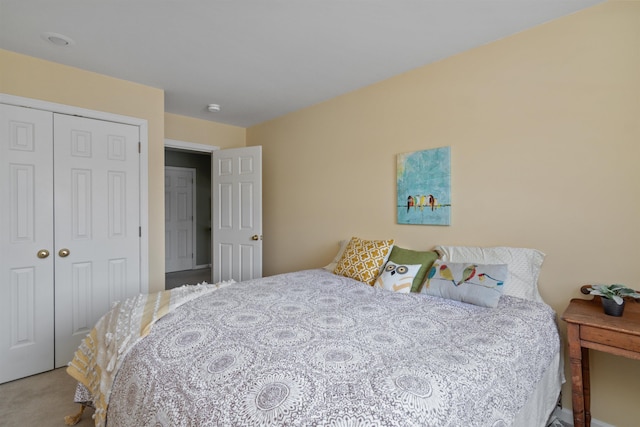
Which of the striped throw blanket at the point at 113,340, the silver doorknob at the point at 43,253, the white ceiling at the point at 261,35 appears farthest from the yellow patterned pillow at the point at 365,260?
A: the silver doorknob at the point at 43,253

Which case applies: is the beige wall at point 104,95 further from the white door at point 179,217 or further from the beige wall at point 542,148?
the white door at point 179,217

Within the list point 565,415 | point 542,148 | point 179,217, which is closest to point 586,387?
point 565,415

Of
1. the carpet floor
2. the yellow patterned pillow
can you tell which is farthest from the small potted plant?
Answer: the carpet floor

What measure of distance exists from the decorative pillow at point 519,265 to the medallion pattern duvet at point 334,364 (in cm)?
12

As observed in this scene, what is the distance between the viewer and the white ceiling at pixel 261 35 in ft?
5.84

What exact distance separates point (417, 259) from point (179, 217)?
17.2 ft

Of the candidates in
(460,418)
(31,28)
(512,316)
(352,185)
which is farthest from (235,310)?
(31,28)

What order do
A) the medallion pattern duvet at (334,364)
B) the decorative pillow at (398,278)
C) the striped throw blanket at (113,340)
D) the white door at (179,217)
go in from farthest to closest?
the white door at (179,217) → the decorative pillow at (398,278) → the striped throw blanket at (113,340) → the medallion pattern duvet at (334,364)

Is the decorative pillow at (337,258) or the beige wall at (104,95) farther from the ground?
the beige wall at (104,95)

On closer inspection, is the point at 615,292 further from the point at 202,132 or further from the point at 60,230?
the point at 202,132

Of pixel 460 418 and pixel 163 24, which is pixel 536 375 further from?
pixel 163 24

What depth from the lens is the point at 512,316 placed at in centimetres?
155

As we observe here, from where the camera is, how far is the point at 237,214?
3838 millimetres

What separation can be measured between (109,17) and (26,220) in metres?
1.67
